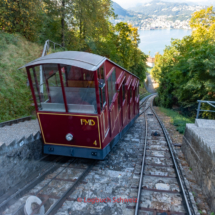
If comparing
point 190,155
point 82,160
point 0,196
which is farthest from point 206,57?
point 0,196

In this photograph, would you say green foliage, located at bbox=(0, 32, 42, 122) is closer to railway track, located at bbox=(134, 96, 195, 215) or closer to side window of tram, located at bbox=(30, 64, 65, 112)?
side window of tram, located at bbox=(30, 64, 65, 112)

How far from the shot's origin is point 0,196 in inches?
163

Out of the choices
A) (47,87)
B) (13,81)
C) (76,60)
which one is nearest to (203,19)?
(13,81)

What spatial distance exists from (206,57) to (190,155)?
33.4 feet

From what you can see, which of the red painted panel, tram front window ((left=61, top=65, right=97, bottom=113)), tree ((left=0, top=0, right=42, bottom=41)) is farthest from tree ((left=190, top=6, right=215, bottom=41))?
the red painted panel

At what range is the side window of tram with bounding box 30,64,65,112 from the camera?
4.75 meters

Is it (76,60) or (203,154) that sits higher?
(76,60)

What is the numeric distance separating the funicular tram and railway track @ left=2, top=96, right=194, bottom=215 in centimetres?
73

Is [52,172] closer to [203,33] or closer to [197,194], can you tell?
[197,194]

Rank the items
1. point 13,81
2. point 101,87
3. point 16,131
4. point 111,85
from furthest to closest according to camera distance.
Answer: point 13,81 → point 16,131 → point 111,85 → point 101,87

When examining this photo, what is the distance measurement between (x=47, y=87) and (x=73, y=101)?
0.94 metres

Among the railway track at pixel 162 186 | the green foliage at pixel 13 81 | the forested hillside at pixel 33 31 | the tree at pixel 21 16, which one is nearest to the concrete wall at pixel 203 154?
the railway track at pixel 162 186

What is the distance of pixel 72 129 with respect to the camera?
510cm

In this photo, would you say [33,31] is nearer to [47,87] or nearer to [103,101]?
[47,87]
